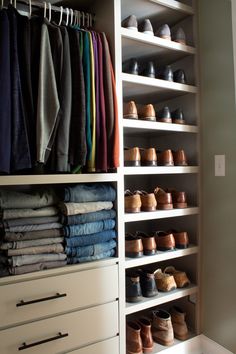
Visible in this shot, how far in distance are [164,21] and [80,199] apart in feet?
3.85

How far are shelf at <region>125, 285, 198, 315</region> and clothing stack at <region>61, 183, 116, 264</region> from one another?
11.7 inches

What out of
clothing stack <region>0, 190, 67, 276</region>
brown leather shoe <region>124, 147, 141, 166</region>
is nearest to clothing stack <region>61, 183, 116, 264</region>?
clothing stack <region>0, 190, 67, 276</region>

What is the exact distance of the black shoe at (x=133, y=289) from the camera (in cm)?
139

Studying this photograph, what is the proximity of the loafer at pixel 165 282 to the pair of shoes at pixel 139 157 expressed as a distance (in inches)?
24.8

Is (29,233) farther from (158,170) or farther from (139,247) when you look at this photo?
(158,170)

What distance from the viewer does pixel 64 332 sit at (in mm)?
1172

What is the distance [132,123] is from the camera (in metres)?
1.37

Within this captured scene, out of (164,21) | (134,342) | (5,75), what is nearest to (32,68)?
(5,75)

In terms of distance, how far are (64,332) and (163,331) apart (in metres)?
0.59

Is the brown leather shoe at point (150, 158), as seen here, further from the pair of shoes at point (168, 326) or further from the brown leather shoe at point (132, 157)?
the pair of shoes at point (168, 326)

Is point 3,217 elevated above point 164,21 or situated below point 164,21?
below

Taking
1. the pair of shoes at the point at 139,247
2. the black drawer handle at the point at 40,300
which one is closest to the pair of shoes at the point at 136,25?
the pair of shoes at the point at 139,247

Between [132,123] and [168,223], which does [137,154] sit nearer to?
[132,123]

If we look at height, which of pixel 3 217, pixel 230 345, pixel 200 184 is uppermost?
pixel 200 184
